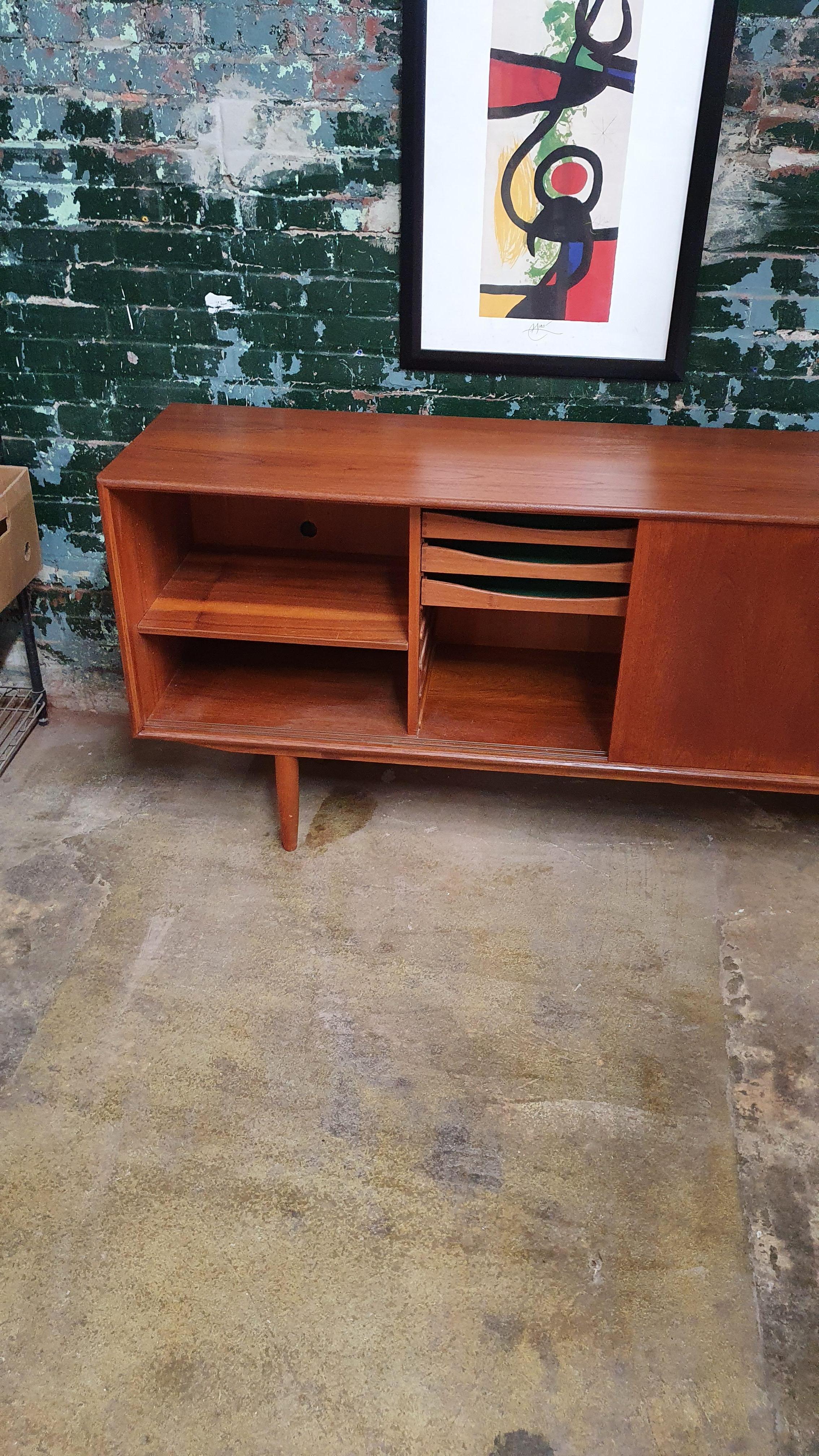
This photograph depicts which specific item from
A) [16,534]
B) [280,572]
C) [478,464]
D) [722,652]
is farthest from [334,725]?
[16,534]

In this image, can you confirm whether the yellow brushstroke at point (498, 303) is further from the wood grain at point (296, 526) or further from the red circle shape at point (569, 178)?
the wood grain at point (296, 526)

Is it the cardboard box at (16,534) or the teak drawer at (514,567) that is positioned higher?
the teak drawer at (514,567)

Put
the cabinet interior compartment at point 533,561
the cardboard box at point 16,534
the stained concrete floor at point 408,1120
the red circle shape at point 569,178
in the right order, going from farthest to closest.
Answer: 1. the cardboard box at point 16,534
2. the red circle shape at point 569,178
3. the cabinet interior compartment at point 533,561
4. the stained concrete floor at point 408,1120

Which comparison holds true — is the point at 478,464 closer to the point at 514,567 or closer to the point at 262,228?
the point at 514,567

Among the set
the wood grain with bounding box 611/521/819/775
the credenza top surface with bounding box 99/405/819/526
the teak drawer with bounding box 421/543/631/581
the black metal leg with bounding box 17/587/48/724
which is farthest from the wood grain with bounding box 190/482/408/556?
the wood grain with bounding box 611/521/819/775

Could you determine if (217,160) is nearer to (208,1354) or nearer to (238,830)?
(238,830)

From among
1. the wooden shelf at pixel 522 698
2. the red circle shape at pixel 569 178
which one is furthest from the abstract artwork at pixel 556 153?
the wooden shelf at pixel 522 698

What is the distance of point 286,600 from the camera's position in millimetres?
2592

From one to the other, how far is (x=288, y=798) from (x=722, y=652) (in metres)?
1.08

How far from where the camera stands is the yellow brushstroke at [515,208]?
2422mm

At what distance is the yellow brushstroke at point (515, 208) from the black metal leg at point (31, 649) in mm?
1535

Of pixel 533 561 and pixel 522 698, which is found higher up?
pixel 533 561

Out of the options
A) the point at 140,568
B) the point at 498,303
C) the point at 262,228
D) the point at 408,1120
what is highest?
the point at 262,228

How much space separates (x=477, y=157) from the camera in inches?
95.4
